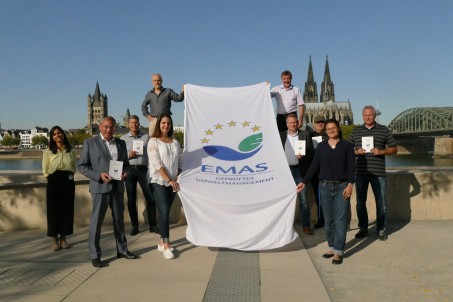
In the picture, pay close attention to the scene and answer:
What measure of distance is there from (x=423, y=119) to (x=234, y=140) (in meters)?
121

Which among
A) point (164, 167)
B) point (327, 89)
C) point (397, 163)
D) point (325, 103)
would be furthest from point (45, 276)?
point (327, 89)

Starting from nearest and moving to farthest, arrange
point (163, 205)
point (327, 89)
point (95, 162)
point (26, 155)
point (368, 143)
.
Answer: point (95, 162), point (163, 205), point (368, 143), point (26, 155), point (327, 89)

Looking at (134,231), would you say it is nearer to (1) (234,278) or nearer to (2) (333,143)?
(1) (234,278)

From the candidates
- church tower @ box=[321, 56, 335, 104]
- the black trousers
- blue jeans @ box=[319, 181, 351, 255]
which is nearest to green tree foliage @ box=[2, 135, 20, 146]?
church tower @ box=[321, 56, 335, 104]

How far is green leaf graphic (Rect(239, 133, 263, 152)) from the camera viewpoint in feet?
19.3

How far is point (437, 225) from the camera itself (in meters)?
6.92

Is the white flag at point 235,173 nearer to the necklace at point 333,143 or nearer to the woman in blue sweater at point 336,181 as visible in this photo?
the woman in blue sweater at point 336,181

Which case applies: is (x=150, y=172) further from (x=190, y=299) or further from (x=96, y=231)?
(x=190, y=299)

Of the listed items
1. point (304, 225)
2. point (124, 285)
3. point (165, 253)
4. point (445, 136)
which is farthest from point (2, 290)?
point (445, 136)

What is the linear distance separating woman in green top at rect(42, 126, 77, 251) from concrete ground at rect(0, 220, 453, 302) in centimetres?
31

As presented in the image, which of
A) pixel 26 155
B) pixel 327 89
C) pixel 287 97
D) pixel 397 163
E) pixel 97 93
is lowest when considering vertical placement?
pixel 397 163

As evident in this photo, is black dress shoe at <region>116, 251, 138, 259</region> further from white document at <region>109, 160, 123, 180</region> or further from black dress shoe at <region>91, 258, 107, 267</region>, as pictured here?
white document at <region>109, 160, 123, 180</region>

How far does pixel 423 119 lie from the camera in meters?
114

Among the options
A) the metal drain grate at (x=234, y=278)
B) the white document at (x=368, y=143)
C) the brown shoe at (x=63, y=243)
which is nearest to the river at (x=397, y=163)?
the white document at (x=368, y=143)
